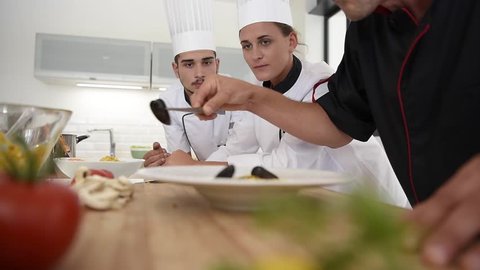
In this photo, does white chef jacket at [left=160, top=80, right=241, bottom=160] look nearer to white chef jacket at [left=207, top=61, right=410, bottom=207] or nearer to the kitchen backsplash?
white chef jacket at [left=207, top=61, right=410, bottom=207]

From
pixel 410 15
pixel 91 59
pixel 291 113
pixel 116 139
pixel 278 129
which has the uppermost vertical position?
pixel 410 15

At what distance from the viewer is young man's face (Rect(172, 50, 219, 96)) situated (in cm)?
170

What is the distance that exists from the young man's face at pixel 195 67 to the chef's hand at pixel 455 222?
1.43m

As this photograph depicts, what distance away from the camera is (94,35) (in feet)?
11.0

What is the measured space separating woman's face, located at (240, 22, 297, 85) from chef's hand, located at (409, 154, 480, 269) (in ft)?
3.51

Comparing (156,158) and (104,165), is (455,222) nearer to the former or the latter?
(104,165)

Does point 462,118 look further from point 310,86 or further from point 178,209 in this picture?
point 310,86

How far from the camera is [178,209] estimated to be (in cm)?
46

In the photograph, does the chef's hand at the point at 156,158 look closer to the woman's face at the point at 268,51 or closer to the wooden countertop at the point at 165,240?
the woman's face at the point at 268,51

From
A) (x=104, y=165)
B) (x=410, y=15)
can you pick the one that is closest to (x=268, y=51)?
(x=410, y=15)

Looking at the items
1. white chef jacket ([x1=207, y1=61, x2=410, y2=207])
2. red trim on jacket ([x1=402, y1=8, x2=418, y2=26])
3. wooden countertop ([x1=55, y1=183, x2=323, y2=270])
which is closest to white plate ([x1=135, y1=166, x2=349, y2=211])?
wooden countertop ([x1=55, y1=183, x2=323, y2=270])

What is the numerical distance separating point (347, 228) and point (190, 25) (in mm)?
1787

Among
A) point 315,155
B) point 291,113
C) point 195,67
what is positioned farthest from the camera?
point 195,67

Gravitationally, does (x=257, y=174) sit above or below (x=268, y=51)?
below
